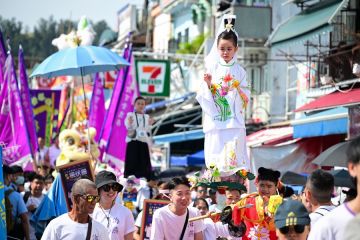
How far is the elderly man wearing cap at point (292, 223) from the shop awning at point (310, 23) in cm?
1668

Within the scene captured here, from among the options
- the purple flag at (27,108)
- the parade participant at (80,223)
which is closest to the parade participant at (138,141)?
the purple flag at (27,108)

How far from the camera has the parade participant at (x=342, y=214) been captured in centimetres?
710

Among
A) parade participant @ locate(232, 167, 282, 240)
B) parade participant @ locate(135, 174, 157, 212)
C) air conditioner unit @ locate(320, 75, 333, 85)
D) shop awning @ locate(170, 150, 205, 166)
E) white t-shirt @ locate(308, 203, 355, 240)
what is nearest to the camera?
white t-shirt @ locate(308, 203, 355, 240)

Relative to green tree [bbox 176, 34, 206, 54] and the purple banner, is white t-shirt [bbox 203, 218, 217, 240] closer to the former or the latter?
the purple banner

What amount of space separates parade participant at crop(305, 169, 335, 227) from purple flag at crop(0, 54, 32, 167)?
553 inches

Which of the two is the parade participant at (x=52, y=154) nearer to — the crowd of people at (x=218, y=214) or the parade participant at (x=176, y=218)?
the crowd of people at (x=218, y=214)

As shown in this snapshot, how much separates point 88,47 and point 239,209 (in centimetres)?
803

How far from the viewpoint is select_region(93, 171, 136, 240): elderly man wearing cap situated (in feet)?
41.3

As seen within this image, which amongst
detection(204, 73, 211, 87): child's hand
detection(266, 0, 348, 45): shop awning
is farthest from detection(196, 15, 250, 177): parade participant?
detection(266, 0, 348, 45): shop awning

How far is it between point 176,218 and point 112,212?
1.00 metres

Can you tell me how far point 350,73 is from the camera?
24.1 m

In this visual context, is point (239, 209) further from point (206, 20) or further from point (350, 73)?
point (206, 20)

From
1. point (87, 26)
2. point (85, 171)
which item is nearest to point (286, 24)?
point (87, 26)

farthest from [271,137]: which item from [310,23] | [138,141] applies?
[138,141]
